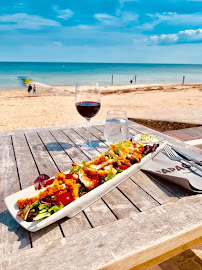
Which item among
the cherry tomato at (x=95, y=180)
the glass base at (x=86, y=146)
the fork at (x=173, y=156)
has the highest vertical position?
the cherry tomato at (x=95, y=180)

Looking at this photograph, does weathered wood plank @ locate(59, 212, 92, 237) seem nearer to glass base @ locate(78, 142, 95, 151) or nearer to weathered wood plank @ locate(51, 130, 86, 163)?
weathered wood plank @ locate(51, 130, 86, 163)

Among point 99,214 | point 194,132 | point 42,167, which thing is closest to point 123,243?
point 99,214

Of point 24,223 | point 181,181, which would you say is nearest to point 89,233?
point 24,223

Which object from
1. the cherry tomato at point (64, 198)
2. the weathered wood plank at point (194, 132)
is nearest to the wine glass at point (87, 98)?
the cherry tomato at point (64, 198)

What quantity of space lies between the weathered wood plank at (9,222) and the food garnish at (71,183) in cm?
7

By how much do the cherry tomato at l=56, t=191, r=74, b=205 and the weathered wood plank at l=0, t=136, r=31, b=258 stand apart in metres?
0.16

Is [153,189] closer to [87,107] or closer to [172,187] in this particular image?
[172,187]

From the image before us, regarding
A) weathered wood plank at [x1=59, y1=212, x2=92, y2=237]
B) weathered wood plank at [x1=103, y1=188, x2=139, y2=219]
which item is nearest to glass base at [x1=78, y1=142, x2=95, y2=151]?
weathered wood plank at [x1=103, y1=188, x2=139, y2=219]

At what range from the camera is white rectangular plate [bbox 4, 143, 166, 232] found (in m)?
0.81

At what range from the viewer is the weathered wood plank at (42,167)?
84 cm

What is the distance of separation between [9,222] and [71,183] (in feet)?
0.90

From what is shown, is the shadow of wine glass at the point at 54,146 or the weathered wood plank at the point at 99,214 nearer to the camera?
the weathered wood plank at the point at 99,214

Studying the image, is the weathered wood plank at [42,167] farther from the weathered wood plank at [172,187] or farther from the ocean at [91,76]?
the ocean at [91,76]

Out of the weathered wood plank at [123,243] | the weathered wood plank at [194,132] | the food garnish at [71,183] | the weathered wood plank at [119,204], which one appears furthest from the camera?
the weathered wood plank at [194,132]
